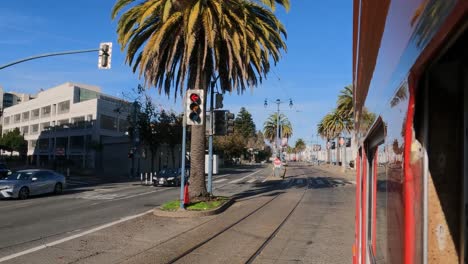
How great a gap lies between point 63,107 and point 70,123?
649 cm

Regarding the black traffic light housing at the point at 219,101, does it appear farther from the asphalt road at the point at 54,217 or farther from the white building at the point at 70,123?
the white building at the point at 70,123

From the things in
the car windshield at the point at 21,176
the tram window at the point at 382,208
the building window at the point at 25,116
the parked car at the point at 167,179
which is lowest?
the parked car at the point at 167,179

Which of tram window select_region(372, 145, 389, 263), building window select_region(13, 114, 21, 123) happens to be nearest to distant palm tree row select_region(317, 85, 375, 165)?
tram window select_region(372, 145, 389, 263)

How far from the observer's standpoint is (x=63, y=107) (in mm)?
88312

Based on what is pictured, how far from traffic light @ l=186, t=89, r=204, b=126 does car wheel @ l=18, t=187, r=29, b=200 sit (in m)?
11.5

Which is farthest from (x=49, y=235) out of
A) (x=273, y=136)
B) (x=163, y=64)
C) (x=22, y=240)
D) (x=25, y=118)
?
(x=25, y=118)

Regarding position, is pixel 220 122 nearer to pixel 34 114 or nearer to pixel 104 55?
pixel 104 55

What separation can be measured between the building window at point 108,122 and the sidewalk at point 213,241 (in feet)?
216

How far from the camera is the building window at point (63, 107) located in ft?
283

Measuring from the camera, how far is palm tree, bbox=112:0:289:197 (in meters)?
17.3

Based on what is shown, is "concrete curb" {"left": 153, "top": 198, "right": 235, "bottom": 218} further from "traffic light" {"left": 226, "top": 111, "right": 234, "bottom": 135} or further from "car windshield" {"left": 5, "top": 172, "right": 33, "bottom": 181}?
"car windshield" {"left": 5, "top": 172, "right": 33, "bottom": 181}

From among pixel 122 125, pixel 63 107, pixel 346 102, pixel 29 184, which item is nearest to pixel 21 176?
pixel 29 184

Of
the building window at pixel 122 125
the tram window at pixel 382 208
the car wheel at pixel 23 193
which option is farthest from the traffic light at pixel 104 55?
the building window at pixel 122 125

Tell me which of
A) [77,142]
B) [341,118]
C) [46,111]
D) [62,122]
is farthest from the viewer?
[46,111]
